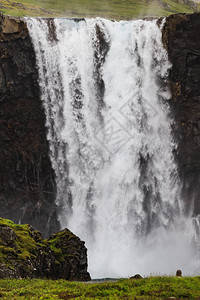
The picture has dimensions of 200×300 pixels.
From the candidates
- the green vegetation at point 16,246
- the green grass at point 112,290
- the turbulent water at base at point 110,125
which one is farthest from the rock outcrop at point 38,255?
the turbulent water at base at point 110,125

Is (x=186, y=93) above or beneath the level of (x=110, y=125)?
above

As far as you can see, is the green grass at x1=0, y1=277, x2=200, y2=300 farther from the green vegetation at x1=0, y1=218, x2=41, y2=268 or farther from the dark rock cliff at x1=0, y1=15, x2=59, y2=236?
the dark rock cliff at x1=0, y1=15, x2=59, y2=236

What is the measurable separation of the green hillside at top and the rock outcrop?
63.2 meters

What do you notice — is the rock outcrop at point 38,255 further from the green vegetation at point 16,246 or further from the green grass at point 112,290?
the green grass at point 112,290

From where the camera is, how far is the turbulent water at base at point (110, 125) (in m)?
40.5

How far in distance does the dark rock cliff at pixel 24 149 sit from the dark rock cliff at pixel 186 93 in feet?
44.4

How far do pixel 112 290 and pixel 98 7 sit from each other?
10038 cm

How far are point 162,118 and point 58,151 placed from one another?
36.7ft

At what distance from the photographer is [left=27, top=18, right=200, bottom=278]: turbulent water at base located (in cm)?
4047

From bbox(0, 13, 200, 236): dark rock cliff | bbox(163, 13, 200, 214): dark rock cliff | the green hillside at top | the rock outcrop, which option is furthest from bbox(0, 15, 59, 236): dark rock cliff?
the green hillside at top

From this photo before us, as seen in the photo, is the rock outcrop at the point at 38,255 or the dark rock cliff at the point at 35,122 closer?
the rock outcrop at the point at 38,255

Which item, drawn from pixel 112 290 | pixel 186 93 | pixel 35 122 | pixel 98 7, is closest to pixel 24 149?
pixel 35 122

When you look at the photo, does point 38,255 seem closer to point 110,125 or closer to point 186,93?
point 110,125

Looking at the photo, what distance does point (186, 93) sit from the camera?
40844 millimetres
